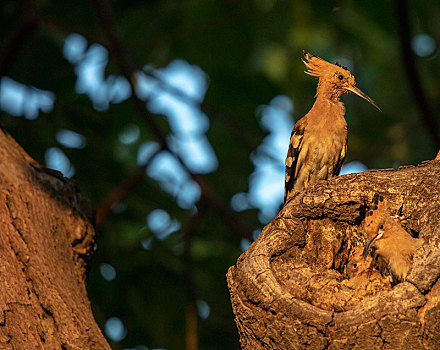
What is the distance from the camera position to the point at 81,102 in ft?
23.2

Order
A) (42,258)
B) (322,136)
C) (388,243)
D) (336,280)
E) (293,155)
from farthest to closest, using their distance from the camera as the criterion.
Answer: (293,155) < (322,136) < (42,258) < (388,243) < (336,280)

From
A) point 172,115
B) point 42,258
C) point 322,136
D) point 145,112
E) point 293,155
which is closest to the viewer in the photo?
point 42,258

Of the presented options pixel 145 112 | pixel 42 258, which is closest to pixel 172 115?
pixel 145 112

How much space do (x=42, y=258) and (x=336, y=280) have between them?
5.68 ft

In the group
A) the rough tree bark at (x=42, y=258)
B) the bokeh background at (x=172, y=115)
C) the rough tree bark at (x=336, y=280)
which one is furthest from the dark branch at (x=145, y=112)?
the rough tree bark at (x=336, y=280)

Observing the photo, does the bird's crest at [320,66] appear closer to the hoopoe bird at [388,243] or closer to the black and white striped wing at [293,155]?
the black and white striped wing at [293,155]

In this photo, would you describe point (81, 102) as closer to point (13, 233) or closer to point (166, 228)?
point (166, 228)

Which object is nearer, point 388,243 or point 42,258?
point 388,243

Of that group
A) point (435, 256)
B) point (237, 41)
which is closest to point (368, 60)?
point (237, 41)

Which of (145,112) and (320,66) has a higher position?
(320,66)

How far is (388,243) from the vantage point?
11.6ft

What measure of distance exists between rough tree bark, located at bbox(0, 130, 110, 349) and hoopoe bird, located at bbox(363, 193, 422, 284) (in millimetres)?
1607

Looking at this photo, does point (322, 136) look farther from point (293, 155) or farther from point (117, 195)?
point (117, 195)

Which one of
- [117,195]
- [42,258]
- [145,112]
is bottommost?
[42,258]
